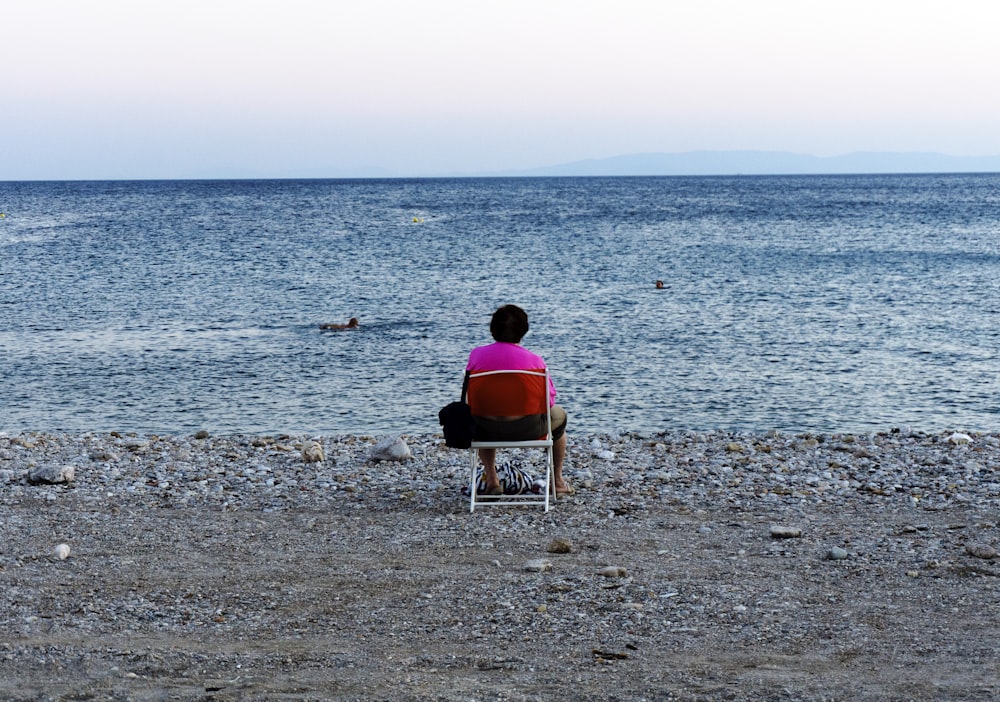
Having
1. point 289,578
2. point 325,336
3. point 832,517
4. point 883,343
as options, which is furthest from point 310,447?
point 883,343

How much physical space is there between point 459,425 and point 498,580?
6.61ft

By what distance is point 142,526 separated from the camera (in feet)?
27.5

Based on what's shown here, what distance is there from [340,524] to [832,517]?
3.87 m

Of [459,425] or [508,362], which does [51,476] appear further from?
[508,362]

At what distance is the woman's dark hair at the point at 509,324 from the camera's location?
8.65 meters

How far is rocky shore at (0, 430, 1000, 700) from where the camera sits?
522 centimetres

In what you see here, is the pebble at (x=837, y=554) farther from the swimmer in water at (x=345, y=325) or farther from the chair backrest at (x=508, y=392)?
the swimmer in water at (x=345, y=325)

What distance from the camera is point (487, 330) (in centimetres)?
2722

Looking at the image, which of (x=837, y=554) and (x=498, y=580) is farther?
(x=837, y=554)

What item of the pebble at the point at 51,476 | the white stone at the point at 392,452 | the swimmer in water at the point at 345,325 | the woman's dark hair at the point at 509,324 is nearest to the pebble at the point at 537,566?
the woman's dark hair at the point at 509,324

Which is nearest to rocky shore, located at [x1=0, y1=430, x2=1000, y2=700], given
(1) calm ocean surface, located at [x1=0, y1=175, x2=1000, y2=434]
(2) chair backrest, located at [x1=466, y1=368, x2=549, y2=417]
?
(2) chair backrest, located at [x1=466, y1=368, x2=549, y2=417]

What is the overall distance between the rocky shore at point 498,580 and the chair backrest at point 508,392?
0.82 m

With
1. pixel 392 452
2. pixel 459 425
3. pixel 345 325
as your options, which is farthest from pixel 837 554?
pixel 345 325

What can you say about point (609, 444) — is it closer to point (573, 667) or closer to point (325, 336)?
point (573, 667)
